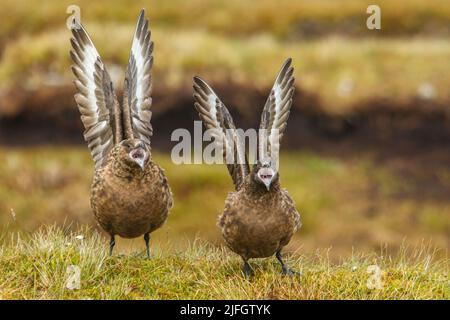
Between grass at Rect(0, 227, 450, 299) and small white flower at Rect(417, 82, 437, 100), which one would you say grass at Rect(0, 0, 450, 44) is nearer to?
small white flower at Rect(417, 82, 437, 100)

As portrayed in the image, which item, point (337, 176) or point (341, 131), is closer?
point (337, 176)

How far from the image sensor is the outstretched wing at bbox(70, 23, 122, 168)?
30.2 feet

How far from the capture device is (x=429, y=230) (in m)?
17.4

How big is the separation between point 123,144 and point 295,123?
42.9 feet

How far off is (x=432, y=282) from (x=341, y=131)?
513 inches

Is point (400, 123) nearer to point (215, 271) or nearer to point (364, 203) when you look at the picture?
point (364, 203)

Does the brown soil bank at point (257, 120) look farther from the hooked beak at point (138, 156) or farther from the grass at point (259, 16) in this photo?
the hooked beak at point (138, 156)

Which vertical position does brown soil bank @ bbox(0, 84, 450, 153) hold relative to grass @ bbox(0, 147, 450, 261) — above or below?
above

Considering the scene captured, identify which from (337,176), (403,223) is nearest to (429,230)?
(403,223)

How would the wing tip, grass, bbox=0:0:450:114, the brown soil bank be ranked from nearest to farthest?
the wing tip, grass, bbox=0:0:450:114, the brown soil bank

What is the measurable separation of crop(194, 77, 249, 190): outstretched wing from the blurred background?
8.60 m

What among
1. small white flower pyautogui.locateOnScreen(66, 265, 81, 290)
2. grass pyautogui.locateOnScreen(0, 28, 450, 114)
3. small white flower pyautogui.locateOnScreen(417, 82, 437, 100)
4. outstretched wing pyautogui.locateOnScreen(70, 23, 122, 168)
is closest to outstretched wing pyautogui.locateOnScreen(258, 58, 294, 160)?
outstretched wing pyautogui.locateOnScreen(70, 23, 122, 168)

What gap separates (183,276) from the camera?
7645 mm

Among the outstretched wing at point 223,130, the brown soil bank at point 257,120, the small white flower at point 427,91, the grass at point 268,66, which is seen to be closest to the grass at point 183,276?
the outstretched wing at point 223,130
